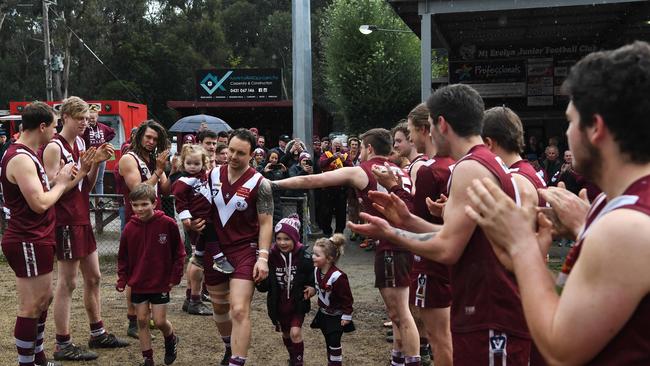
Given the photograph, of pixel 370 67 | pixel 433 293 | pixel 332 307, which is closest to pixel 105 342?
pixel 332 307

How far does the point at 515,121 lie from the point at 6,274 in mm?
9404

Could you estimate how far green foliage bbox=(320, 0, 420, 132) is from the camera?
39.2m

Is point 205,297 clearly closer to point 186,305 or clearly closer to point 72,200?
point 186,305

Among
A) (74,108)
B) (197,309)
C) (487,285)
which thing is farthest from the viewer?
(197,309)

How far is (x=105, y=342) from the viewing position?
680 cm

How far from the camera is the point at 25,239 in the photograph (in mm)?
5410

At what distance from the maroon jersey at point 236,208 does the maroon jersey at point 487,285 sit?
262 cm

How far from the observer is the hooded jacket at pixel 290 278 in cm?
588

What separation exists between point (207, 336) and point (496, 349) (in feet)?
15.3

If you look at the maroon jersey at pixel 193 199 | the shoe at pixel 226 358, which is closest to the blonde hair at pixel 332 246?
the maroon jersey at pixel 193 199

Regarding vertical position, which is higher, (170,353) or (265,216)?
(265,216)

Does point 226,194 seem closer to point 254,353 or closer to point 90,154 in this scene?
point 90,154

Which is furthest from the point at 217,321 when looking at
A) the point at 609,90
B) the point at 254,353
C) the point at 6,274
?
the point at 6,274

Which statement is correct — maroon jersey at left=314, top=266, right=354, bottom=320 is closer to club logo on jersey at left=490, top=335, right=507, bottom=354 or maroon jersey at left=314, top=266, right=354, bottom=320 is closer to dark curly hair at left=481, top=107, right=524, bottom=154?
dark curly hair at left=481, top=107, right=524, bottom=154
